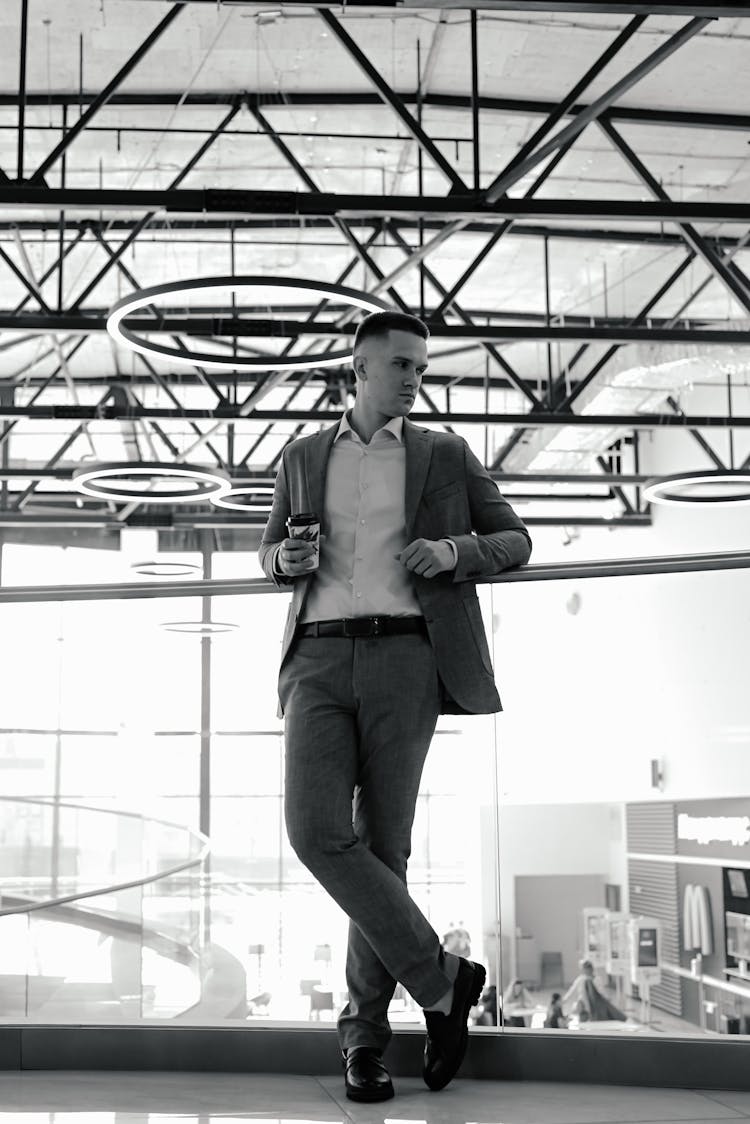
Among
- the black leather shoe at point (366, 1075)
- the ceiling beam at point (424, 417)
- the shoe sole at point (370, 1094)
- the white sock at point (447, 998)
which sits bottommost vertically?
the shoe sole at point (370, 1094)

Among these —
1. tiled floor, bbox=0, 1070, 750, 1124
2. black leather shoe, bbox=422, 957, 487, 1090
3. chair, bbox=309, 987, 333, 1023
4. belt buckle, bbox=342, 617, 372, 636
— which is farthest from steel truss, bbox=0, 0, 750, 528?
tiled floor, bbox=0, 1070, 750, 1124

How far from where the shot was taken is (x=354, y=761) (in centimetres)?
257

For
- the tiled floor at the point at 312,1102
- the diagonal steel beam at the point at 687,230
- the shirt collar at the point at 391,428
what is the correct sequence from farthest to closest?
the diagonal steel beam at the point at 687,230 < the shirt collar at the point at 391,428 < the tiled floor at the point at 312,1102

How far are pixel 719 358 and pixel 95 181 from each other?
5.47 meters

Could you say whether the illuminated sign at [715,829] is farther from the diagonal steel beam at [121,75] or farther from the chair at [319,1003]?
the diagonal steel beam at [121,75]

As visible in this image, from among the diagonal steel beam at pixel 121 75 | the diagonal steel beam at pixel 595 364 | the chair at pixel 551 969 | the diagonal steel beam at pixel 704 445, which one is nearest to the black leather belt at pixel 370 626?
the chair at pixel 551 969

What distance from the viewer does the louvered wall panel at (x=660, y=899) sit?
4.23 metres

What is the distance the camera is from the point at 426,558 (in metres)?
2.51

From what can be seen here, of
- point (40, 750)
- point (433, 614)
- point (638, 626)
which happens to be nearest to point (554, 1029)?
point (433, 614)

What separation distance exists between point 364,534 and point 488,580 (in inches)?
12.4

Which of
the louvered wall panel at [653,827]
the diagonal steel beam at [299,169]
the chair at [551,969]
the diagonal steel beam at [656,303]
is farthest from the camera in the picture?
the diagonal steel beam at [656,303]

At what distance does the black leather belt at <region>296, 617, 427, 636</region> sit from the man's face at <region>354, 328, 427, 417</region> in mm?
421

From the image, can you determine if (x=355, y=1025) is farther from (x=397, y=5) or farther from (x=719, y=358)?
(x=719, y=358)

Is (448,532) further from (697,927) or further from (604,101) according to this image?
(604,101)
